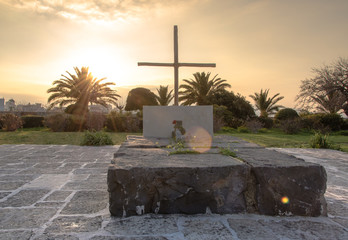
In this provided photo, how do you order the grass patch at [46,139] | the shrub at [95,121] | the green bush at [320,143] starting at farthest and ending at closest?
the shrub at [95,121] → the grass patch at [46,139] → the green bush at [320,143]

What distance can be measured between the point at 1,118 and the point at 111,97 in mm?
8909

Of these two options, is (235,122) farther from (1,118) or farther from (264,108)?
(1,118)

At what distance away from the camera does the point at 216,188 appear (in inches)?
84.8

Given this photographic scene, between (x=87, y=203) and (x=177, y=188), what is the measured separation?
98 cm

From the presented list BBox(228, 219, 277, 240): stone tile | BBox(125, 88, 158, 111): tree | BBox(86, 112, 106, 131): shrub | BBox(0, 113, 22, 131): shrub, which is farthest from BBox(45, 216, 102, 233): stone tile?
BBox(125, 88, 158, 111): tree

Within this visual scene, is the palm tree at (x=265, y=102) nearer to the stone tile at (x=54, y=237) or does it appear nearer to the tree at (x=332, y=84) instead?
the tree at (x=332, y=84)

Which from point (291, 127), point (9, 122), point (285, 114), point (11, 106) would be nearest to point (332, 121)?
point (285, 114)

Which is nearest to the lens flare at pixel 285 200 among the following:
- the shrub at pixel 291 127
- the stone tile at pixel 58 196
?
the stone tile at pixel 58 196

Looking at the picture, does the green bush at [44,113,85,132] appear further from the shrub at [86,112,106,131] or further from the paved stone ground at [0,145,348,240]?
the paved stone ground at [0,145,348,240]

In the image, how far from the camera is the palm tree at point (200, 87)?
22.7 metres

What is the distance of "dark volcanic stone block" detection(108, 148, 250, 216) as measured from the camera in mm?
2115

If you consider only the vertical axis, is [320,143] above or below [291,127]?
below

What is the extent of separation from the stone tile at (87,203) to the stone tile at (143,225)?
1.21ft

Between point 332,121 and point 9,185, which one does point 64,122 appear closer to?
point 9,185
